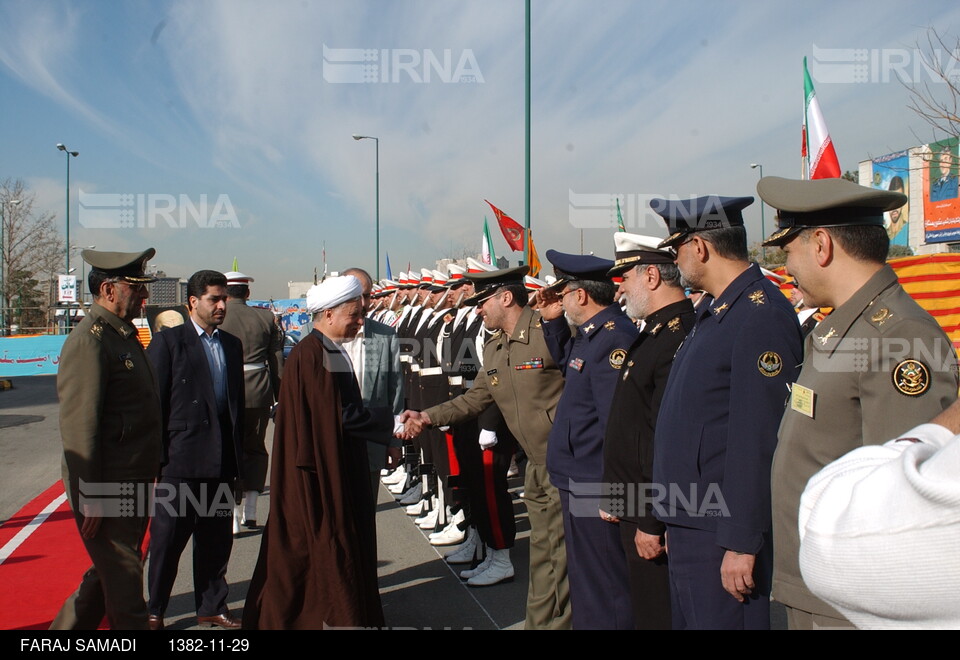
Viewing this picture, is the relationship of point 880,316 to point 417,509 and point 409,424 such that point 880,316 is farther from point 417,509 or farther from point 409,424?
point 417,509

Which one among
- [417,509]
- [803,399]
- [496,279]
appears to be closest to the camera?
[803,399]

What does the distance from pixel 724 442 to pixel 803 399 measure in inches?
20.9

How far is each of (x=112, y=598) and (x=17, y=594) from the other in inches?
84.1

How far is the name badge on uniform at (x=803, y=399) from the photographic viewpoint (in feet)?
6.96

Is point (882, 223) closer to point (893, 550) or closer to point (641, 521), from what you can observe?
point (641, 521)

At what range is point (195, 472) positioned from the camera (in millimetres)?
4516

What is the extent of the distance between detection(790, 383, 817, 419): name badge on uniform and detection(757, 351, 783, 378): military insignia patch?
22cm

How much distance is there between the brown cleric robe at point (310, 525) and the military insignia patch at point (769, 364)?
2164 mm

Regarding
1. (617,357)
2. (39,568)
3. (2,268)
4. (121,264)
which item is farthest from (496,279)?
(2,268)

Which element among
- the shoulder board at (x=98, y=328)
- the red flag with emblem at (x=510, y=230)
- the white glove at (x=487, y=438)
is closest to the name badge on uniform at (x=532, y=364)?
the white glove at (x=487, y=438)

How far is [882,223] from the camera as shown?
2.27 metres

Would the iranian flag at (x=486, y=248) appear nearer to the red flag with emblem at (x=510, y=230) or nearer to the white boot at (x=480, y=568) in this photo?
the red flag with emblem at (x=510, y=230)

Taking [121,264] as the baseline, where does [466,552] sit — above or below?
below

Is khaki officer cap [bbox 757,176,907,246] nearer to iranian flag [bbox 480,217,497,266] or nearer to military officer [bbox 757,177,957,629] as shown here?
military officer [bbox 757,177,957,629]
